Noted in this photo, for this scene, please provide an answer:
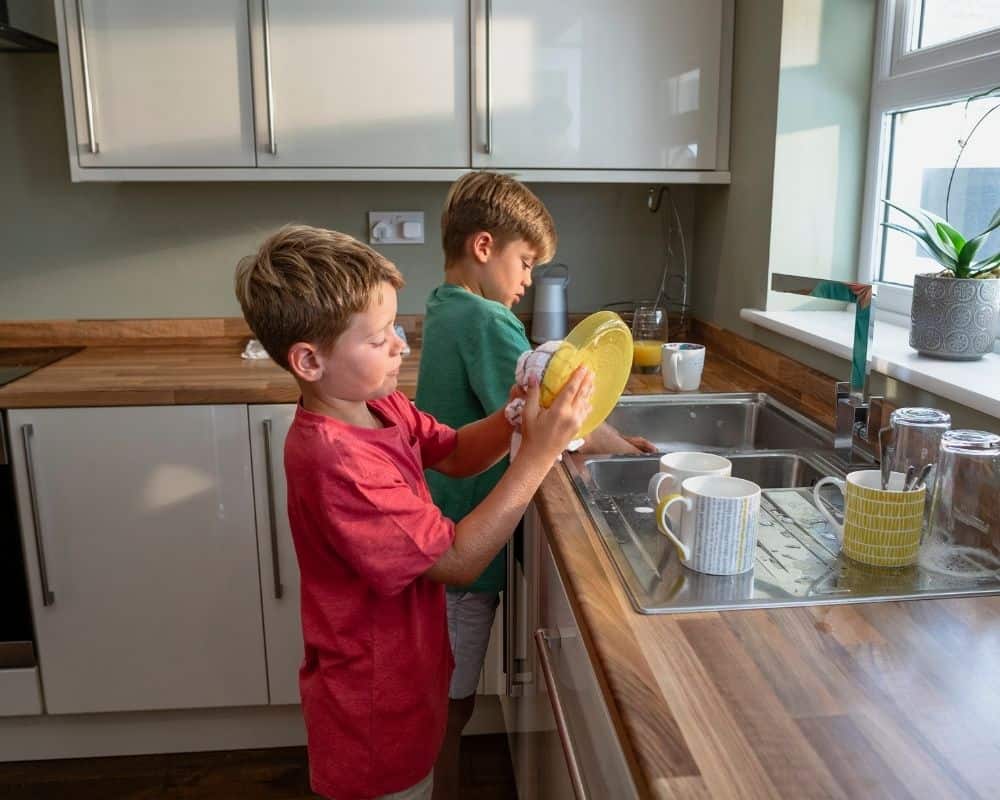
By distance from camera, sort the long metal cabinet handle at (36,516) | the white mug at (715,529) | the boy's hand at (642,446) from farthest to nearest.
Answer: the long metal cabinet handle at (36,516), the boy's hand at (642,446), the white mug at (715,529)

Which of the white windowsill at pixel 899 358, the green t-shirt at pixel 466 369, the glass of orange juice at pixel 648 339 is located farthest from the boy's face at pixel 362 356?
the glass of orange juice at pixel 648 339

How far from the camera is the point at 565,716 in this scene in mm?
1087

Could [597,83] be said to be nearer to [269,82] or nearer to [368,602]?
[269,82]

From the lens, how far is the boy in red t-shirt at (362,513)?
3.26 ft

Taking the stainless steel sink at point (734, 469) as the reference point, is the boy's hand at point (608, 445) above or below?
above

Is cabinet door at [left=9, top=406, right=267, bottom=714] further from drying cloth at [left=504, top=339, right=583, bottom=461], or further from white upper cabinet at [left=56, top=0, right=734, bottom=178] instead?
drying cloth at [left=504, top=339, right=583, bottom=461]

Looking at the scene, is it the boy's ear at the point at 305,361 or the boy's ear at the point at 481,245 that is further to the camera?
the boy's ear at the point at 481,245

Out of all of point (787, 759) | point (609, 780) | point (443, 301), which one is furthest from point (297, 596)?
point (787, 759)

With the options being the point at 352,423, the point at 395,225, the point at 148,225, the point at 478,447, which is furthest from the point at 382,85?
the point at 352,423

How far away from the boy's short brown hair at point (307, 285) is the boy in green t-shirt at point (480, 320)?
41 cm

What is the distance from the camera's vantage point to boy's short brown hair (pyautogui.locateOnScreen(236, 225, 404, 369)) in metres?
0.99

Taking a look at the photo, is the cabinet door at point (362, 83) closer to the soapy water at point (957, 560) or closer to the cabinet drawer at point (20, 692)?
the cabinet drawer at point (20, 692)

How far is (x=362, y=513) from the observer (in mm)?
983

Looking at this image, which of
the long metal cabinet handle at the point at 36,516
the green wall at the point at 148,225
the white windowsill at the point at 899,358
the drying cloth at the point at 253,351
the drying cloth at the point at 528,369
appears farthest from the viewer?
the green wall at the point at 148,225
